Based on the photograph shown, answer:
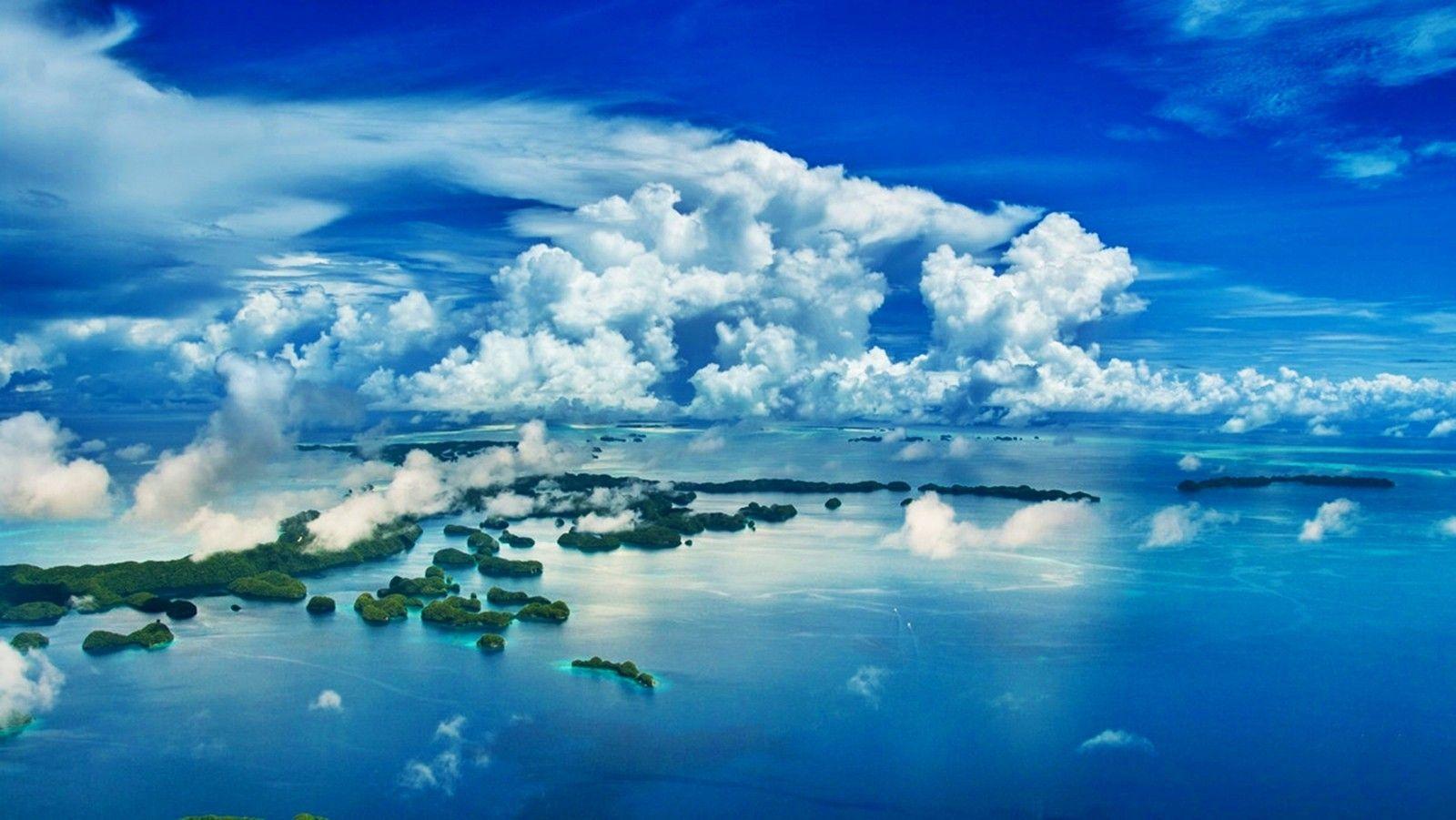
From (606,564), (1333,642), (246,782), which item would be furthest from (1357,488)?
(246,782)

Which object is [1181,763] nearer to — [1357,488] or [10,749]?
[10,749]

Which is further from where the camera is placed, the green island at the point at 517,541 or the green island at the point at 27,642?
the green island at the point at 517,541

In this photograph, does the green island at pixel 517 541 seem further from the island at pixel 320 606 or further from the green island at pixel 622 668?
the green island at pixel 622 668

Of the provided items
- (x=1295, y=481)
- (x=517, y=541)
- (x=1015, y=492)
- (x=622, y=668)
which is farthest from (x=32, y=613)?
(x=1295, y=481)

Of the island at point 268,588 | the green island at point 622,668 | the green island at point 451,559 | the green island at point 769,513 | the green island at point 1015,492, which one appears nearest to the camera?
the green island at point 622,668

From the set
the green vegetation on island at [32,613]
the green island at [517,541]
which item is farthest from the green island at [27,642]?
the green island at [517,541]

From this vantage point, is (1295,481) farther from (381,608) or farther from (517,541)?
(381,608)

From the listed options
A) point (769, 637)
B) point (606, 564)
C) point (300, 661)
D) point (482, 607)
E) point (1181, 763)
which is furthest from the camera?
point (606, 564)
